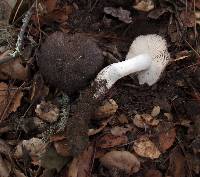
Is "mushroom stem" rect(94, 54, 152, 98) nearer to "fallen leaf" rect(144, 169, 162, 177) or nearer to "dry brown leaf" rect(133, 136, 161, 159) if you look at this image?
"dry brown leaf" rect(133, 136, 161, 159)

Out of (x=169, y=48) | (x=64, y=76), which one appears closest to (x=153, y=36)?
(x=169, y=48)

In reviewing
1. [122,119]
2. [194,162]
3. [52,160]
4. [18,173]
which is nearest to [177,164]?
[194,162]

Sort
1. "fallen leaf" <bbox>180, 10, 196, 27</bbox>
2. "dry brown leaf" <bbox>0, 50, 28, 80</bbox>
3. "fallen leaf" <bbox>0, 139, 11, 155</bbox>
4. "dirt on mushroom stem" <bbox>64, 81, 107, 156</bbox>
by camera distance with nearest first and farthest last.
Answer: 1. "dirt on mushroom stem" <bbox>64, 81, 107, 156</bbox>
2. "fallen leaf" <bbox>0, 139, 11, 155</bbox>
3. "dry brown leaf" <bbox>0, 50, 28, 80</bbox>
4. "fallen leaf" <bbox>180, 10, 196, 27</bbox>

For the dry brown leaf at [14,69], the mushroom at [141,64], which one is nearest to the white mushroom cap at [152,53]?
the mushroom at [141,64]

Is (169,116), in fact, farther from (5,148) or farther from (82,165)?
(5,148)

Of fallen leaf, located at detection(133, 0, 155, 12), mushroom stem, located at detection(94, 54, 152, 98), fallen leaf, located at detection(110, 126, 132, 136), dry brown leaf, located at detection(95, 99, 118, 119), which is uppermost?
fallen leaf, located at detection(133, 0, 155, 12)

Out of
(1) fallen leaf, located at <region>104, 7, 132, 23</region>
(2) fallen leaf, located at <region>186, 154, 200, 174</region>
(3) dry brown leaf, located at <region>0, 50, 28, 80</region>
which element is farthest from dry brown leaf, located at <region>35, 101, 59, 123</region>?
(2) fallen leaf, located at <region>186, 154, 200, 174</region>

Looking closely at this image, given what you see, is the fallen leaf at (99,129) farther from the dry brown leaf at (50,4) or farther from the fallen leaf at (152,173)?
the dry brown leaf at (50,4)
